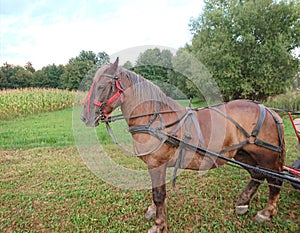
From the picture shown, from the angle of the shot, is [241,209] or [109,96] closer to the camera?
[109,96]

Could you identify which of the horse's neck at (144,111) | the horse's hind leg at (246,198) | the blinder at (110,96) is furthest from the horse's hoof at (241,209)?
the blinder at (110,96)

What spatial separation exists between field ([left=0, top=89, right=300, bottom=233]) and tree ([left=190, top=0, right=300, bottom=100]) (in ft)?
27.9

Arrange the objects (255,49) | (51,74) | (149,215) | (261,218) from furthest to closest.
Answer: (51,74) → (255,49) → (149,215) → (261,218)

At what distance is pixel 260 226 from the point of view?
2.69m

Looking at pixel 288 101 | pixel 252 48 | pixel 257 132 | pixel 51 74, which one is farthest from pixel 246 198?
pixel 51 74

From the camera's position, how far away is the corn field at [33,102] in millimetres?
11477

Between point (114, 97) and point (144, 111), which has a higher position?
point (114, 97)

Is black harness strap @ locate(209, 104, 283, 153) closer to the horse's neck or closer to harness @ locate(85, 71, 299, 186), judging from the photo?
harness @ locate(85, 71, 299, 186)

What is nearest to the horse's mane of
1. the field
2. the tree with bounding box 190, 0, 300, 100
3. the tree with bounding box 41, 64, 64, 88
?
the field

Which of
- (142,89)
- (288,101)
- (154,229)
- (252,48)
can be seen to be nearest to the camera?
(142,89)

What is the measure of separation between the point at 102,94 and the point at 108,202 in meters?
2.01

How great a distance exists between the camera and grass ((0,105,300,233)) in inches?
109

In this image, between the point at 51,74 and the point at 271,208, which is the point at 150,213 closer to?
the point at 271,208

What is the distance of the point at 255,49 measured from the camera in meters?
12.8
